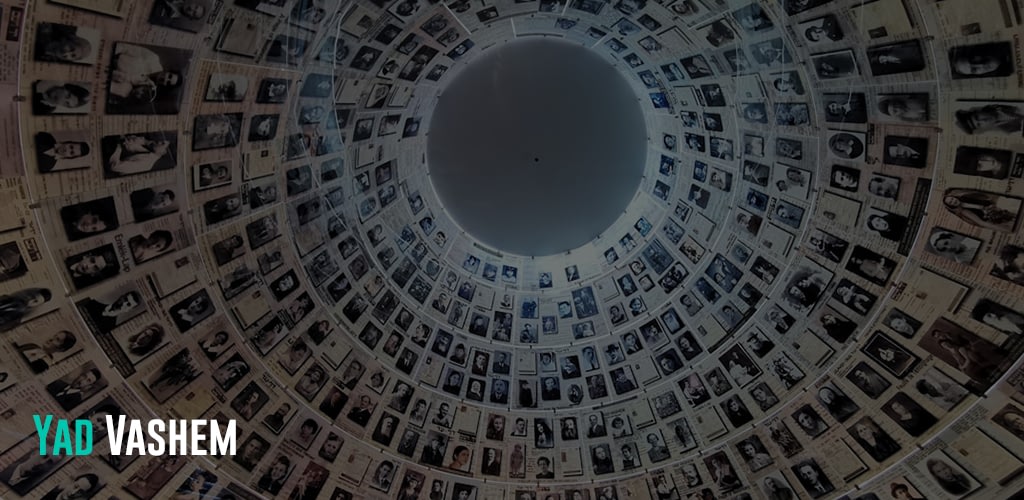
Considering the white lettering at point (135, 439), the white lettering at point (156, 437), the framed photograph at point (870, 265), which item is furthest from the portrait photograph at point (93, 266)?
the framed photograph at point (870, 265)

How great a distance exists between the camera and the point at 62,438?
9.48m

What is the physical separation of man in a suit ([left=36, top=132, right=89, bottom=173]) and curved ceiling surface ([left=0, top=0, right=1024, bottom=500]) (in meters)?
0.03

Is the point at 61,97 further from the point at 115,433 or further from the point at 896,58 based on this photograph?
the point at 896,58

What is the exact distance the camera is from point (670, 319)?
15.8 meters

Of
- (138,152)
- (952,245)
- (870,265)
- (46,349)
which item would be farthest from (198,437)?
(952,245)

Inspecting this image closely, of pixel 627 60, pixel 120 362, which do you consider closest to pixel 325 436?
pixel 120 362

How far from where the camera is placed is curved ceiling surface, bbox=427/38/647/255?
1570 cm

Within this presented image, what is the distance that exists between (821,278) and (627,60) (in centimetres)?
700

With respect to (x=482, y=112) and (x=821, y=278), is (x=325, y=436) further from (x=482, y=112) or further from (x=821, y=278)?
(x=821, y=278)

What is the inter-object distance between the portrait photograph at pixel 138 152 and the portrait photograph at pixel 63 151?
21 cm

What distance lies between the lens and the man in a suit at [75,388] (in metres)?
9.19

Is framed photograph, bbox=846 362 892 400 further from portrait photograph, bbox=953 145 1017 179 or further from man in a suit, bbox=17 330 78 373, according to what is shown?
man in a suit, bbox=17 330 78 373

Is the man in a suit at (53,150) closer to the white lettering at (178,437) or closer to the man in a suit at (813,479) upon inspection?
the white lettering at (178,437)

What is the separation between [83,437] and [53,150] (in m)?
4.86
